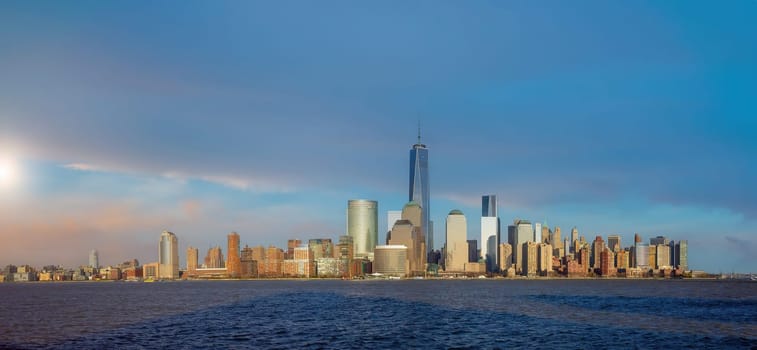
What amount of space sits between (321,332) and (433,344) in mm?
18058

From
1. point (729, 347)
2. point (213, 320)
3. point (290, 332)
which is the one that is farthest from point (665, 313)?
point (213, 320)

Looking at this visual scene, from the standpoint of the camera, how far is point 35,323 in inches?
3925

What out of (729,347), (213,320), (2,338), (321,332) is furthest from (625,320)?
(2,338)

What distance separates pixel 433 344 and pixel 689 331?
39.8 metres

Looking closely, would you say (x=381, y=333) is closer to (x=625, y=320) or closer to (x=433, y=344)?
(x=433, y=344)

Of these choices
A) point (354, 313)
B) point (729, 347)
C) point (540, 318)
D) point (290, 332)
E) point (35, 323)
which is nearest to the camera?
point (729, 347)

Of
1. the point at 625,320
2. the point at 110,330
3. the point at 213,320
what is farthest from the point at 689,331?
the point at 110,330

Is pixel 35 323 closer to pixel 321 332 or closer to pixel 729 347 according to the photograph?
pixel 321 332

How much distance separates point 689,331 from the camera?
289ft

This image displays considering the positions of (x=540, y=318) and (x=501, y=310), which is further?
(x=501, y=310)

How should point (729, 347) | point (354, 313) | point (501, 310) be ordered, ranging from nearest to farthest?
point (729, 347), point (354, 313), point (501, 310)

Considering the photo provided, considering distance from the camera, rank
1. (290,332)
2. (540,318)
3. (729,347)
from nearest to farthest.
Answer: (729,347)
(290,332)
(540,318)

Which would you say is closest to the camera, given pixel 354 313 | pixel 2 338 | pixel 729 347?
pixel 729 347

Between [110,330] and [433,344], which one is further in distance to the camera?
[110,330]
